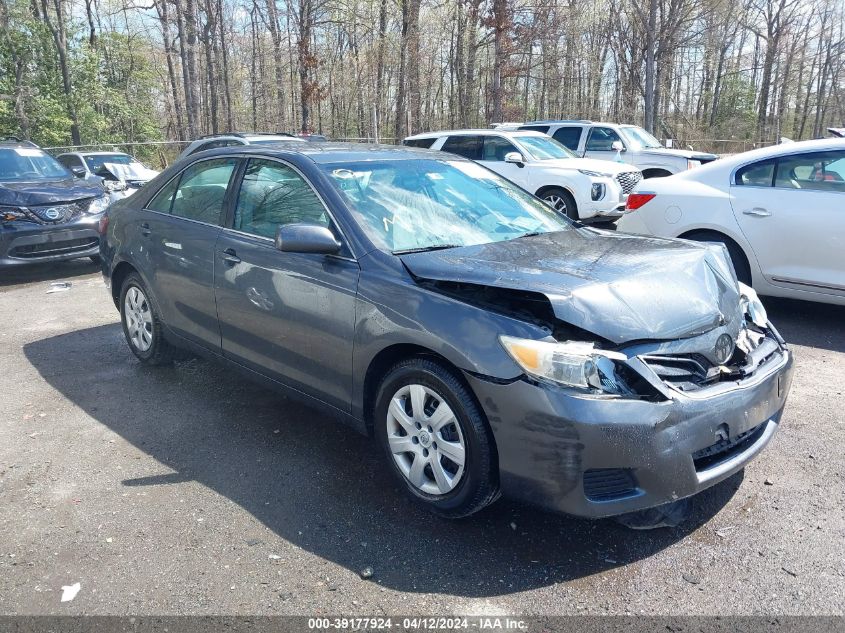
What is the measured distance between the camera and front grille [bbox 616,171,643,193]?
11617mm

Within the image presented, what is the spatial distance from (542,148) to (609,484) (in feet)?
33.8

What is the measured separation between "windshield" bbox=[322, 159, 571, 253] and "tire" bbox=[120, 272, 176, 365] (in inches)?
82.6

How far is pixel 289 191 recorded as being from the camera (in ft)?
13.1

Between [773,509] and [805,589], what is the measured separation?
1.97 feet

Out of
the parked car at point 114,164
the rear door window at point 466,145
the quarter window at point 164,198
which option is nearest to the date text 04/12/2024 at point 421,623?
the quarter window at point 164,198

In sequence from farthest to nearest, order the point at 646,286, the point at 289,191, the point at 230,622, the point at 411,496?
the point at 289,191
the point at 411,496
the point at 646,286
the point at 230,622

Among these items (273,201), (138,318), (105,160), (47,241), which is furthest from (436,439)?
(105,160)

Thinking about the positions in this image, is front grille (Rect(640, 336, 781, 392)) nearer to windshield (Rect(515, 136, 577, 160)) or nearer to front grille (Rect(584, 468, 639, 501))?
front grille (Rect(584, 468, 639, 501))

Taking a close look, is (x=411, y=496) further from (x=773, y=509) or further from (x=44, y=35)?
(x=44, y=35)

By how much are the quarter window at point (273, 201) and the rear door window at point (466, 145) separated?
8.47m

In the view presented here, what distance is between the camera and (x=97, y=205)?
9.44 metres

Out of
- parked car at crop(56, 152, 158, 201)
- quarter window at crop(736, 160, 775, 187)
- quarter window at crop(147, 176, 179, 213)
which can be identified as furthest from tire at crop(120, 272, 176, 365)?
parked car at crop(56, 152, 158, 201)

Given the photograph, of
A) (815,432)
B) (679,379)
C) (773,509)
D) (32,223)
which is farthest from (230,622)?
(32,223)

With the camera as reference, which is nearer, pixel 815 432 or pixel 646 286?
pixel 646 286
